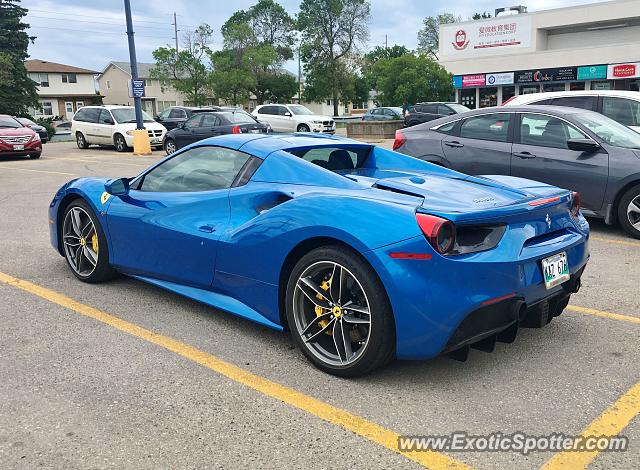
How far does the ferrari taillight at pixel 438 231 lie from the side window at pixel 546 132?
4758 millimetres

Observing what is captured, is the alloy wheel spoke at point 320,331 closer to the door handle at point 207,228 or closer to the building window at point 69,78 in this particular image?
the door handle at point 207,228

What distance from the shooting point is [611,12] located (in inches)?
1623

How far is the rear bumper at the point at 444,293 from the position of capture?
3033 millimetres

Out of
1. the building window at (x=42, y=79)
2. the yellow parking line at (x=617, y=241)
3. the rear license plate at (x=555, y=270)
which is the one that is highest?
the building window at (x=42, y=79)

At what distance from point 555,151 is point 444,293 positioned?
4.88m

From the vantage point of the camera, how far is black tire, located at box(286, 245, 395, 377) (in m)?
3.17

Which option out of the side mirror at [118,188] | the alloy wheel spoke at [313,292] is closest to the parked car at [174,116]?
the side mirror at [118,188]

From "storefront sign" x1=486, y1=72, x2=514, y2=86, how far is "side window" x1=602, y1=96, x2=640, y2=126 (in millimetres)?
35219

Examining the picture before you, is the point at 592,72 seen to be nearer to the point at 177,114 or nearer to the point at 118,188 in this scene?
the point at 177,114

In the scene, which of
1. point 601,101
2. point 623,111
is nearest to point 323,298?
point 601,101

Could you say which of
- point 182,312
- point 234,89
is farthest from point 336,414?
point 234,89

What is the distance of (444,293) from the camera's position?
303cm

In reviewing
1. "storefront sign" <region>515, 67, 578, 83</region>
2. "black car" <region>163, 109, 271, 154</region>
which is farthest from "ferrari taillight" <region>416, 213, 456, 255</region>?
"storefront sign" <region>515, 67, 578, 83</region>

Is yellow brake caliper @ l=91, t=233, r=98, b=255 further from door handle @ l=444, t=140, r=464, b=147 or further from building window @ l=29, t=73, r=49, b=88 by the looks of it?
building window @ l=29, t=73, r=49, b=88
